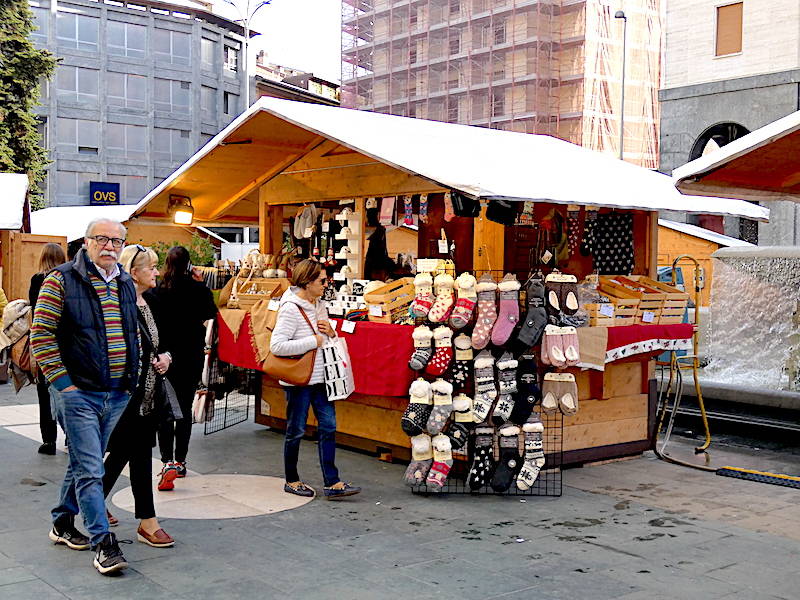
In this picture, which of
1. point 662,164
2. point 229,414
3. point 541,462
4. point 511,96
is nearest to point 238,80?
point 511,96

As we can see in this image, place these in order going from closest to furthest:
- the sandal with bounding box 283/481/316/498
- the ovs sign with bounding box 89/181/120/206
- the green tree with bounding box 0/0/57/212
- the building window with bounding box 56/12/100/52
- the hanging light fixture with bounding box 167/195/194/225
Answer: the sandal with bounding box 283/481/316/498
the hanging light fixture with bounding box 167/195/194/225
the green tree with bounding box 0/0/57/212
the ovs sign with bounding box 89/181/120/206
the building window with bounding box 56/12/100/52

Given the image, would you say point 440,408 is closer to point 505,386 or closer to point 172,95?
point 505,386

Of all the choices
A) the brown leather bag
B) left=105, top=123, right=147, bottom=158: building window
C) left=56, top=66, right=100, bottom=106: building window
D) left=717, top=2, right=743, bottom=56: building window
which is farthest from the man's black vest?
left=105, top=123, right=147, bottom=158: building window

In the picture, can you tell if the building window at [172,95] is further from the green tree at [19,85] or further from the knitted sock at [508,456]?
the knitted sock at [508,456]

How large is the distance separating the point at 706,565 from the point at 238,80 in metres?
53.2

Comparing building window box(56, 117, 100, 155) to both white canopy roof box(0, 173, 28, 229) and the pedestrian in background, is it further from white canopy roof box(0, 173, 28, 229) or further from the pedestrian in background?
the pedestrian in background

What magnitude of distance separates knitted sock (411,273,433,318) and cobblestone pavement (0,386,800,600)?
138cm

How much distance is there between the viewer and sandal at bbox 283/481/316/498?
6.95 m

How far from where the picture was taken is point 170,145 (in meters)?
51.4

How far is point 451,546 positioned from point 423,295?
7.25 ft

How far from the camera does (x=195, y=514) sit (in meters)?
6.45

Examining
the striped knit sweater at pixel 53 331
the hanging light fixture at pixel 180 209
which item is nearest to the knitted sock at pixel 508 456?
the striped knit sweater at pixel 53 331

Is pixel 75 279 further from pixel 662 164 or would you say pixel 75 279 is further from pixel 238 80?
pixel 238 80

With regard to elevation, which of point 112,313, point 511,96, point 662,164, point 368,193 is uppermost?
point 511,96
